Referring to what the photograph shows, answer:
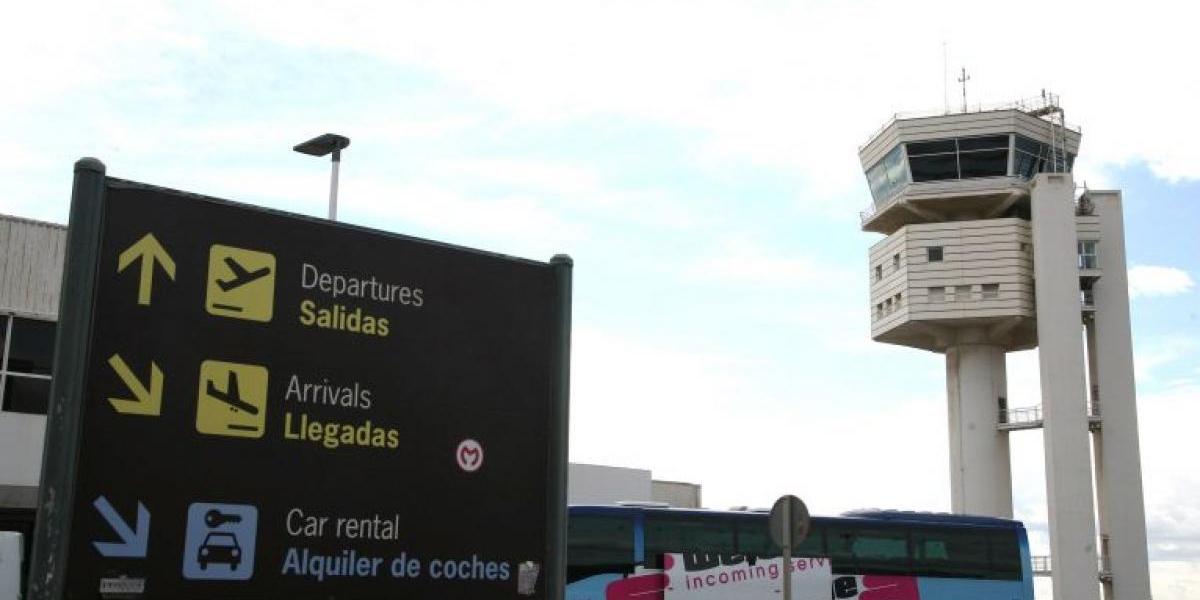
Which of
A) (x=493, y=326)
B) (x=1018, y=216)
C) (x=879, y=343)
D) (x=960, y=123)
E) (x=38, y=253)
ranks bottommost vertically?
(x=493, y=326)

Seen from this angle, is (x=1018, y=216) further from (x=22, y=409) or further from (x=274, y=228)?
(x=274, y=228)

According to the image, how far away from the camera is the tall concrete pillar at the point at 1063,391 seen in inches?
1869

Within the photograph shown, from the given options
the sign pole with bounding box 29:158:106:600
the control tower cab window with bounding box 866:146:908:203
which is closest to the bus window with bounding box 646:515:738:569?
the sign pole with bounding box 29:158:106:600

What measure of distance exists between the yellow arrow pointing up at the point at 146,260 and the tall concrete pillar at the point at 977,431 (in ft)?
160

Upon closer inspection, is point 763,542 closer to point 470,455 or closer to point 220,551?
point 470,455

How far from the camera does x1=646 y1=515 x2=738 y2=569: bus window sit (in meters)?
22.8

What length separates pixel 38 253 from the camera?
2483cm

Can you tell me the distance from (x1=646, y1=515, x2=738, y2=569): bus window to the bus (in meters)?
0.02

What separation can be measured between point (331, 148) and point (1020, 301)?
3858cm

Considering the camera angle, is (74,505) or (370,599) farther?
(370,599)

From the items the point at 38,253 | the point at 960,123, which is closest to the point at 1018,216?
the point at 960,123

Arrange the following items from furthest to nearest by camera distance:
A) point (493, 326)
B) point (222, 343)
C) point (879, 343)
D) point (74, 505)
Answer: point (879, 343)
point (493, 326)
point (222, 343)
point (74, 505)

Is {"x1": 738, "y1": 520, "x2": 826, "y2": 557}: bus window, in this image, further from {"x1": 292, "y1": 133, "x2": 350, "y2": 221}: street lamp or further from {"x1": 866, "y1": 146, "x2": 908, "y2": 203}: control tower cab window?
{"x1": 866, "y1": 146, "x2": 908, "y2": 203}: control tower cab window

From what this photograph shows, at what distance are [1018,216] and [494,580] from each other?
51.4 meters
